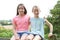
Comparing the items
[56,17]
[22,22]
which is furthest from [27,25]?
[56,17]

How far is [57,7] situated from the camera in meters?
8.63

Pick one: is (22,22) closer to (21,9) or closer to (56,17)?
(21,9)

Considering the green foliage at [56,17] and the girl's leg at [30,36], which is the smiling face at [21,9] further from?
the green foliage at [56,17]

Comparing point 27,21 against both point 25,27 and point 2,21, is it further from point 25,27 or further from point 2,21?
point 2,21

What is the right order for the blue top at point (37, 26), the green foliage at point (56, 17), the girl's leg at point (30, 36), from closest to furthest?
the girl's leg at point (30, 36)
the blue top at point (37, 26)
the green foliage at point (56, 17)

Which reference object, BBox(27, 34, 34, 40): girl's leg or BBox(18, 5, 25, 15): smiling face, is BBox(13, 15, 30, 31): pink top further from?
BBox(27, 34, 34, 40): girl's leg

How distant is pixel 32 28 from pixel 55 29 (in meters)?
5.42

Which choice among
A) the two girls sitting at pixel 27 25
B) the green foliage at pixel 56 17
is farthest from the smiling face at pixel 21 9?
the green foliage at pixel 56 17

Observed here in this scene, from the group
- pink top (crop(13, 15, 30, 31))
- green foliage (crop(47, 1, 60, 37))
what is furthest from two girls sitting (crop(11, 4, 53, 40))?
green foliage (crop(47, 1, 60, 37))

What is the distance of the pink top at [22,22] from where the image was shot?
10.8ft

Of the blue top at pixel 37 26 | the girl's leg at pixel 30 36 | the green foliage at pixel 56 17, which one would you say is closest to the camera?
the girl's leg at pixel 30 36

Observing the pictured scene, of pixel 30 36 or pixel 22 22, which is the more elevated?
pixel 22 22

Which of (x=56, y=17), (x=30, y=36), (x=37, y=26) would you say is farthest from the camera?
(x=56, y=17)

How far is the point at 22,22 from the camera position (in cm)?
330
